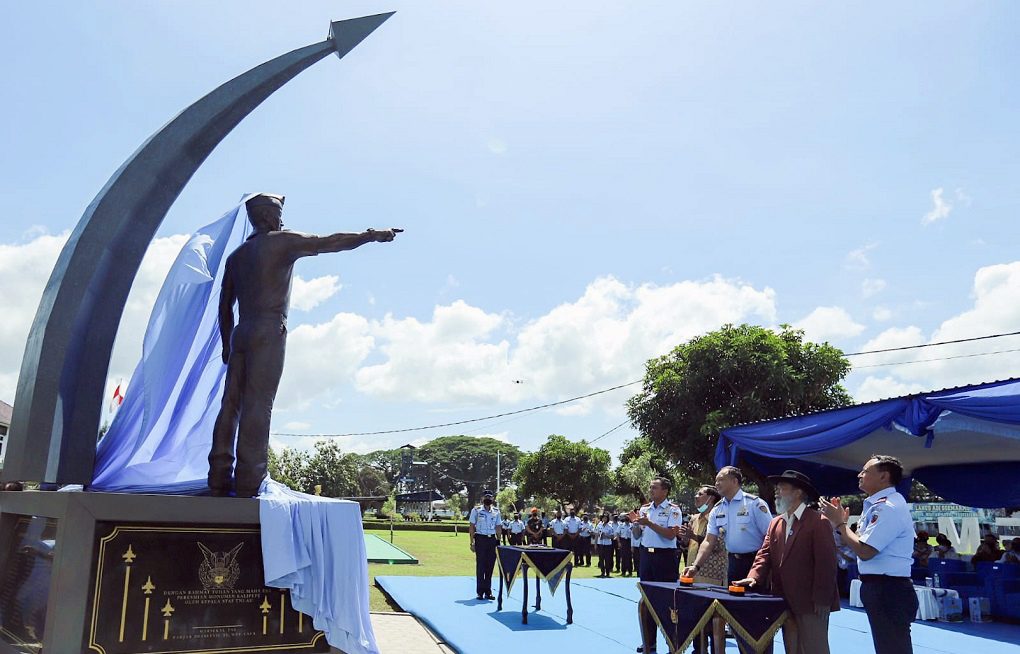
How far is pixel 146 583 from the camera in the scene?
3646mm

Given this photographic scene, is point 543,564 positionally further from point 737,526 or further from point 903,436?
point 903,436

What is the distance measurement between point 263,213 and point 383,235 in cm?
83

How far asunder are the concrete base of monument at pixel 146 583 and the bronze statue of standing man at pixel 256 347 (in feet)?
1.25

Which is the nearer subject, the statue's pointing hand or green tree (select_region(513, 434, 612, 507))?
the statue's pointing hand

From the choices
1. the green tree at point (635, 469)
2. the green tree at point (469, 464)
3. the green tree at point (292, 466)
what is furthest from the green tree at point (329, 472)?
the green tree at point (469, 464)

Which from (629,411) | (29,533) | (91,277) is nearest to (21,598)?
(29,533)

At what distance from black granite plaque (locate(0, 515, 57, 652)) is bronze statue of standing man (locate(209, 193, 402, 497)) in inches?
35.7

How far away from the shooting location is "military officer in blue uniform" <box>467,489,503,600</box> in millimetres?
9648

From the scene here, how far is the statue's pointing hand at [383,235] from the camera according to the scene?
4.34 m

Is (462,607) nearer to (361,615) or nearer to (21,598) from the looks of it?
(361,615)

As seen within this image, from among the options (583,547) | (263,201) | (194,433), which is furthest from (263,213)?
(583,547)

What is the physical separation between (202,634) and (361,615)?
0.84 m

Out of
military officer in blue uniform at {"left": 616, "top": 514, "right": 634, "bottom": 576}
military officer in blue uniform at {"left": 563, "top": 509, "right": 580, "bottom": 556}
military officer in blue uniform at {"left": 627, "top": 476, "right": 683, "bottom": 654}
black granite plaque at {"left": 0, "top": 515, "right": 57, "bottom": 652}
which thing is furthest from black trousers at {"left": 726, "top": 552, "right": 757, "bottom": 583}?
military officer in blue uniform at {"left": 563, "top": 509, "right": 580, "bottom": 556}

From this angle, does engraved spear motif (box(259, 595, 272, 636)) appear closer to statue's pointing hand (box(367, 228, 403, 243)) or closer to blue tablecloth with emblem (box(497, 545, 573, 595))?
statue's pointing hand (box(367, 228, 403, 243))
